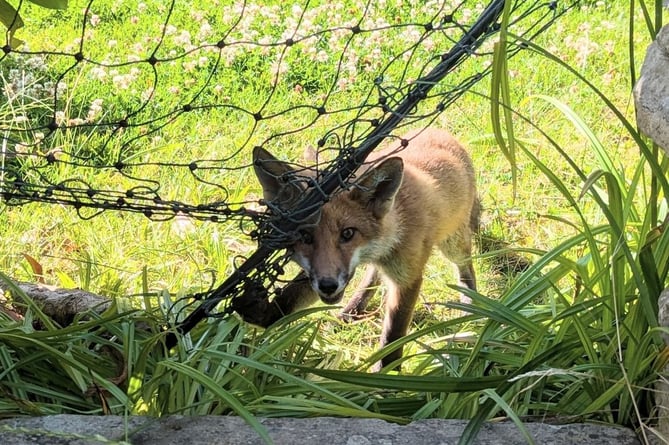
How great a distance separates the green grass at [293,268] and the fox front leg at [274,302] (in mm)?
76

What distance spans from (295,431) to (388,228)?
82.0 inches

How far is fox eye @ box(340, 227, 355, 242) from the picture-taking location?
4.18 meters

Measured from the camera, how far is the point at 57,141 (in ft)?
18.0

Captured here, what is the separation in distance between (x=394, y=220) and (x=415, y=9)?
3.34 m

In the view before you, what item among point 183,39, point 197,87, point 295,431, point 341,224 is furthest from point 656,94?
point 183,39

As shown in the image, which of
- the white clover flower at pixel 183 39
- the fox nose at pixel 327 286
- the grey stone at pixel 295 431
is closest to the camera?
the grey stone at pixel 295 431

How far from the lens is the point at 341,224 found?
4.15 m

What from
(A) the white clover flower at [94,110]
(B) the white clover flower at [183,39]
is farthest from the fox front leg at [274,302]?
(B) the white clover flower at [183,39]

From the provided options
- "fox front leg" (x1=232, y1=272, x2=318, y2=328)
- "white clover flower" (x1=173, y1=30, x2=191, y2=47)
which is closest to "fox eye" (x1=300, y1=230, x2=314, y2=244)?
"fox front leg" (x1=232, y1=272, x2=318, y2=328)

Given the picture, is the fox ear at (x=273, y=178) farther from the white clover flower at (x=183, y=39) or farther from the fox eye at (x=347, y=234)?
the white clover flower at (x=183, y=39)

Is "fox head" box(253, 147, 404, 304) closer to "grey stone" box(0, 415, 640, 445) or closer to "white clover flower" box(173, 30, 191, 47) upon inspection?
"grey stone" box(0, 415, 640, 445)

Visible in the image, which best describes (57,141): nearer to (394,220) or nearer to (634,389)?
(394,220)

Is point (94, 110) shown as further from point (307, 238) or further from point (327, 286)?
point (327, 286)

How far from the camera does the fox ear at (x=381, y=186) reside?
3.95 meters
